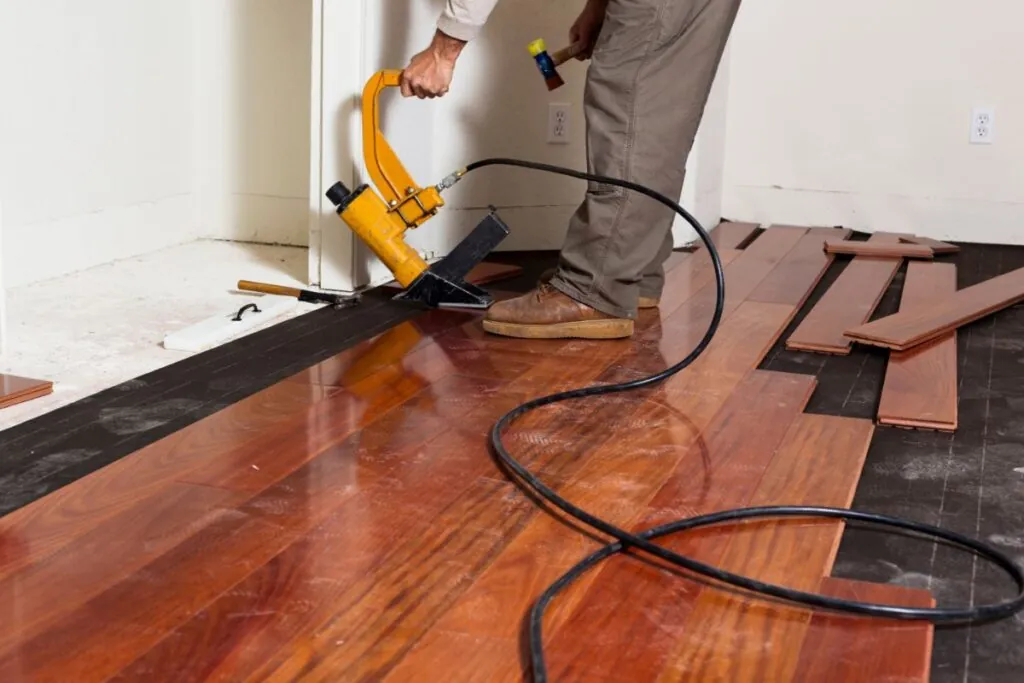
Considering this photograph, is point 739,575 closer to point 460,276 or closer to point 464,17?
point 464,17

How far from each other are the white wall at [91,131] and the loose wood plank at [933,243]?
2.47m

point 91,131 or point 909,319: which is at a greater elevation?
point 91,131

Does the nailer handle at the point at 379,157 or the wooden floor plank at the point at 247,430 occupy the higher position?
the nailer handle at the point at 379,157

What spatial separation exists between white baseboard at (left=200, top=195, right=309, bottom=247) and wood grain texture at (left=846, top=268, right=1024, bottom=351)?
183cm

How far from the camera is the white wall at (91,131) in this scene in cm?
327

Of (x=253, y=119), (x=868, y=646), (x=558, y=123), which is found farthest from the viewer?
(x=558, y=123)

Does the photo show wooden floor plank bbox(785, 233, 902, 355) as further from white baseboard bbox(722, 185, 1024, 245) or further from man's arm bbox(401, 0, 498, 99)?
man's arm bbox(401, 0, 498, 99)

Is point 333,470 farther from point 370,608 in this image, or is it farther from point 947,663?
point 947,663

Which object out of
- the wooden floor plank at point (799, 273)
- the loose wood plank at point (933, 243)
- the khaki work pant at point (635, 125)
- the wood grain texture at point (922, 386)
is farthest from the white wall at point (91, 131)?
the loose wood plank at point (933, 243)

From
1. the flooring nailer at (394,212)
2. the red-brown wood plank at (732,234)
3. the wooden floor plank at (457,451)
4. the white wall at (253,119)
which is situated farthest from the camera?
the red-brown wood plank at (732,234)

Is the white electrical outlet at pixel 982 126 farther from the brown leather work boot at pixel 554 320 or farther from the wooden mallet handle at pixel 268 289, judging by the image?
the wooden mallet handle at pixel 268 289

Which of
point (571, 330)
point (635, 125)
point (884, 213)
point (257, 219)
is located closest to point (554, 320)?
point (571, 330)

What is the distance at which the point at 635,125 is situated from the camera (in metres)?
2.84

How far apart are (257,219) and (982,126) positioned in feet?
8.40
